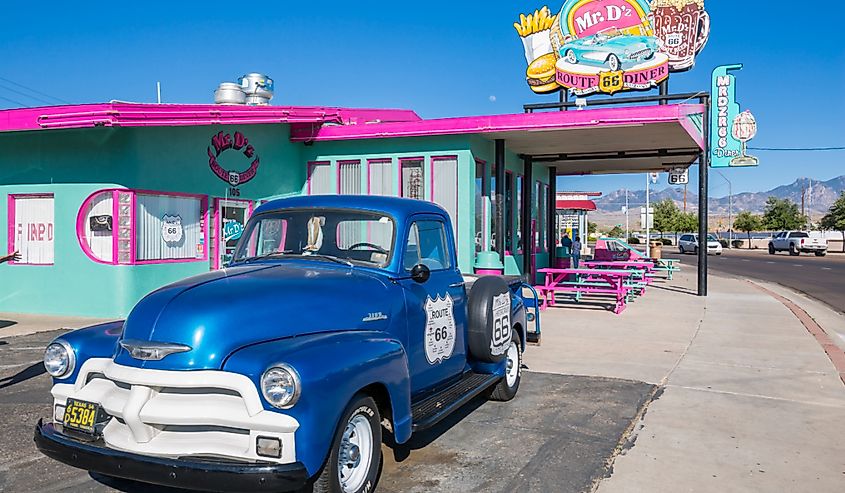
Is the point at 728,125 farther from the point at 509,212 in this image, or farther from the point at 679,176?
the point at 509,212

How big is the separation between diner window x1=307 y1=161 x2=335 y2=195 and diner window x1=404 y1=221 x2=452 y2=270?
1016cm

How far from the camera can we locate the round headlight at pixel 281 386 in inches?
125

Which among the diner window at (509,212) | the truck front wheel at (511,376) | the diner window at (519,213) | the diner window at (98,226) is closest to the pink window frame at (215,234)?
the diner window at (98,226)

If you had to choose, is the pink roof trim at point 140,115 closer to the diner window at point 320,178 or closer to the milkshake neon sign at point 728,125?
→ the diner window at point 320,178

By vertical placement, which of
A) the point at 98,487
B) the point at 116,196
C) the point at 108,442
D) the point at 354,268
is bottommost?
the point at 98,487

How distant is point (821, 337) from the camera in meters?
10.6

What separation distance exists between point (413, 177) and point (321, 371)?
37.4 feet

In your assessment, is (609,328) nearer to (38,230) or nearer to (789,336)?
(789,336)

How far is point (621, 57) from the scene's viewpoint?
1836cm

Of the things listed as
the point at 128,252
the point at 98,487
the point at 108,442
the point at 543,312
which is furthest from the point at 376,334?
the point at 543,312

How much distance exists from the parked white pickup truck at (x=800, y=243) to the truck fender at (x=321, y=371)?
5126 cm

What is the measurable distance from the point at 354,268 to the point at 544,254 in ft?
53.4

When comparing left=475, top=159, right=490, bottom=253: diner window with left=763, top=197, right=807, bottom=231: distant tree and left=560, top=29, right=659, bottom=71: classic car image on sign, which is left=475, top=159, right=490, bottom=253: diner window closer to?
left=560, top=29, right=659, bottom=71: classic car image on sign

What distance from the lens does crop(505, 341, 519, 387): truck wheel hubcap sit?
254 inches
